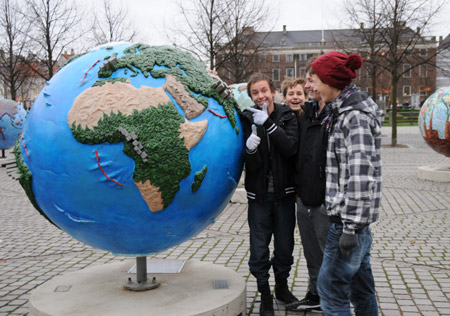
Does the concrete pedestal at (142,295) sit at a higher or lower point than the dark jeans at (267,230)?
lower

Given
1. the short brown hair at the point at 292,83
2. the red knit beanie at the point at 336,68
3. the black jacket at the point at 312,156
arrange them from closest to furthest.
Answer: the red knit beanie at the point at 336,68 → the black jacket at the point at 312,156 → the short brown hair at the point at 292,83

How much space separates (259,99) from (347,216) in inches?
64.8

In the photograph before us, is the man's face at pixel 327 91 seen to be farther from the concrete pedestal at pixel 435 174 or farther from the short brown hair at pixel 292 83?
the concrete pedestal at pixel 435 174

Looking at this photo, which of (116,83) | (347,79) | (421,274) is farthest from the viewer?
(421,274)

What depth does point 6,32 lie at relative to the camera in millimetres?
26344

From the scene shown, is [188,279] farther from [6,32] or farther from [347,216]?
[6,32]

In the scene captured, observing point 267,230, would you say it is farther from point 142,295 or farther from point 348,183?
point 348,183

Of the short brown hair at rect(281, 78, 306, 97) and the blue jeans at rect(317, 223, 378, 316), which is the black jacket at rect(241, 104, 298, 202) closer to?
the blue jeans at rect(317, 223, 378, 316)

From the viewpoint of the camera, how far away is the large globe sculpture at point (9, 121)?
17406 millimetres

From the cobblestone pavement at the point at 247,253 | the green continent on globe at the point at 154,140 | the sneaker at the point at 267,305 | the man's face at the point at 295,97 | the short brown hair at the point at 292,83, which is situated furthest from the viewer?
the short brown hair at the point at 292,83

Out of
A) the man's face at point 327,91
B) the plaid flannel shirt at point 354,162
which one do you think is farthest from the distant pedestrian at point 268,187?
the plaid flannel shirt at point 354,162

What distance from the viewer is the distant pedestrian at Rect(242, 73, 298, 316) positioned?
433 cm

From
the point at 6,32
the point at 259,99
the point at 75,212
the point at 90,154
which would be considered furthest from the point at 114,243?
the point at 6,32

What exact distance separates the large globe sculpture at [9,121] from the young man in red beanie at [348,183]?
52.6 ft
